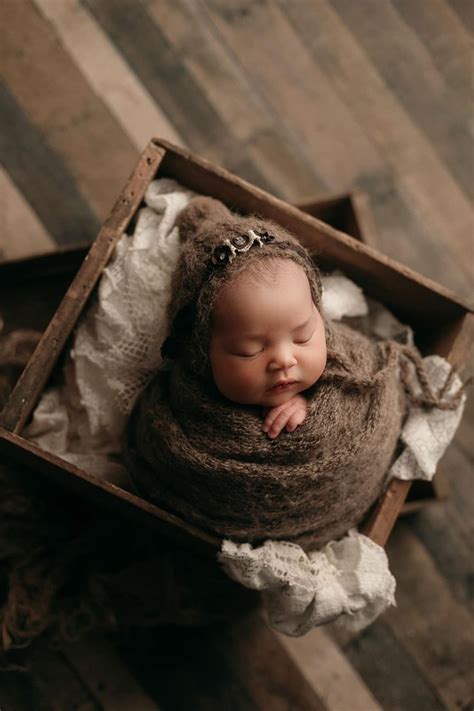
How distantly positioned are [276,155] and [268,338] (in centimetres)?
75

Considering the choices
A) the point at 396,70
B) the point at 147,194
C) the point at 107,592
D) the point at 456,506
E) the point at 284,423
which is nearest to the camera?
the point at 284,423

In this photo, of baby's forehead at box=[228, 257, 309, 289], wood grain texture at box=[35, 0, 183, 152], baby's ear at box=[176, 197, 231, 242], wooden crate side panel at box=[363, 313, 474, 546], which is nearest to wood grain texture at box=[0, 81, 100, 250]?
wood grain texture at box=[35, 0, 183, 152]

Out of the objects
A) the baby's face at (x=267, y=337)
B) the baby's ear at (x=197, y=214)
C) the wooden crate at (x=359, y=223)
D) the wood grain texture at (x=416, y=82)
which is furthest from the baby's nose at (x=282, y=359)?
the wood grain texture at (x=416, y=82)

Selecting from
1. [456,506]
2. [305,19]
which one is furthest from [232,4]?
[456,506]

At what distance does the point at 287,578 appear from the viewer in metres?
0.96

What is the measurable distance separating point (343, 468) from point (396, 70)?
1.00 meters

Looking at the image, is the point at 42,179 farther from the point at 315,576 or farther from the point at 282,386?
the point at 315,576

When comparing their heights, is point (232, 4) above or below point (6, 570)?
above

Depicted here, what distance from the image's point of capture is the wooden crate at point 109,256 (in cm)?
98

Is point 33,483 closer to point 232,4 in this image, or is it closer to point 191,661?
point 191,661

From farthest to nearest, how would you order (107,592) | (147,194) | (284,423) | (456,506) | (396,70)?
1. (396,70)
2. (456,506)
3. (107,592)
4. (147,194)
5. (284,423)

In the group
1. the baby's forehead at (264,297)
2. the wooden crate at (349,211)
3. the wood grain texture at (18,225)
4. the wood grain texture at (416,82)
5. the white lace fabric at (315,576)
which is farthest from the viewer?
the wood grain texture at (416,82)

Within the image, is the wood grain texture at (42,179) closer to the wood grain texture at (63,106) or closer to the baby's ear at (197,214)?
the wood grain texture at (63,106)

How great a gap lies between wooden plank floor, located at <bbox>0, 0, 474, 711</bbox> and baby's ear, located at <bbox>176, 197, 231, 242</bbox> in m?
0.41
